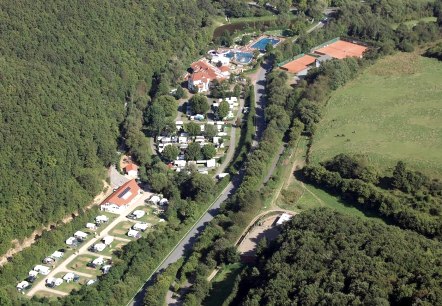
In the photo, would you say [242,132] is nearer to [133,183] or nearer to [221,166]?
[221,166]

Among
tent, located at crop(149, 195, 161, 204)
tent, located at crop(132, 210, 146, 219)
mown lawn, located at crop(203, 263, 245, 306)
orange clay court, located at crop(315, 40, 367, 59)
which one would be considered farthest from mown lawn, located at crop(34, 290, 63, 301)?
orange clay court, located at crop(315, 40, 367, 59)

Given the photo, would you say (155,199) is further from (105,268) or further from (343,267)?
(343,267)

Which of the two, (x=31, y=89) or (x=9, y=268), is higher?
(x=31, y=89)

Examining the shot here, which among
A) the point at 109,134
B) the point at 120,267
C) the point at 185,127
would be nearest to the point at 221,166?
the point at 185,127

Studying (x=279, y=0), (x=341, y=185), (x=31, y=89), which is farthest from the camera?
(x=279, y=0)

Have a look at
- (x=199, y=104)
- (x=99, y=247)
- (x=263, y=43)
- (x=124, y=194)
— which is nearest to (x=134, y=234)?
(x=99, y=247)

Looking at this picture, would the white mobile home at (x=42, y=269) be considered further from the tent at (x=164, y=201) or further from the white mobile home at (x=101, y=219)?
the tent at (x=164, y=201)
